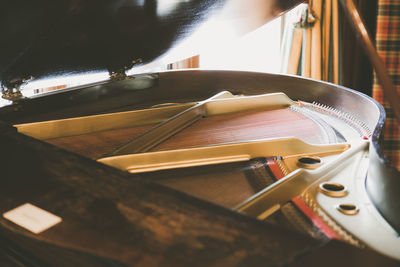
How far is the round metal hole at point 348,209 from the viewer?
899 millimetres

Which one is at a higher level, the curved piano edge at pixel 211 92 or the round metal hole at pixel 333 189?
the curved piano edge at pixel 211 92

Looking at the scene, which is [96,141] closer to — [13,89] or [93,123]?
[93,123]

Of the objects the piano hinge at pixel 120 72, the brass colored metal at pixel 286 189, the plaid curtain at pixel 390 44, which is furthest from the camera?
the plaid curtain at pixel 390 44

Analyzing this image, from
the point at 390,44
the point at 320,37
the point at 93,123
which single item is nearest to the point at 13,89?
the point at 93,123

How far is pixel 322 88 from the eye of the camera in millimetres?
1810

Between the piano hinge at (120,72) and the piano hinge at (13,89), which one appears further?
the piano hinge at (120,72)

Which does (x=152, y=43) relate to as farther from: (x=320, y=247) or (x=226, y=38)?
(x=320, y=247)

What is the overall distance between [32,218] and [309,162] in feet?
2.80

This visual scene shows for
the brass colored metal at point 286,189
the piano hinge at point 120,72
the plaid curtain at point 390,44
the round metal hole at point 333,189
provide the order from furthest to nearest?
the plaid curtain at point 390,44
the piano hinge at point 120,72
the round metal hole at point 333,189
the brass colored metal at point 286,189

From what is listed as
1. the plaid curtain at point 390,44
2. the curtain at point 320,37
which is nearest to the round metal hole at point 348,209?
the plaid curtain at point 390,44

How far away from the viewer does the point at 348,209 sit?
0.93 meters

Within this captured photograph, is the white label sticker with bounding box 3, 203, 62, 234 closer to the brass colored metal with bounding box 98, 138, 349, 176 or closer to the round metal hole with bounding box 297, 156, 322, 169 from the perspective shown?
the brass colored metal with bounding box 98, 138, 349, 176

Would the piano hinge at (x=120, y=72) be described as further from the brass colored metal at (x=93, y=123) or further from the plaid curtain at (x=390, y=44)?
the plaid curtain at (x=390, y=44)

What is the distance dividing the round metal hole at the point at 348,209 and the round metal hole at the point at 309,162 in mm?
262
